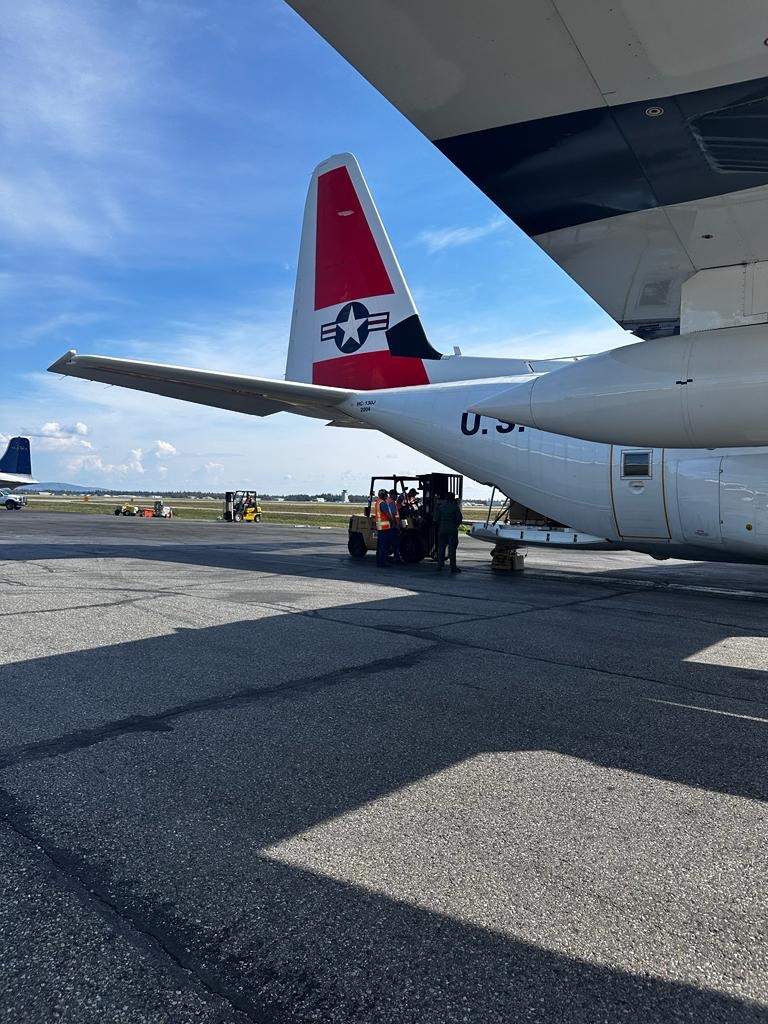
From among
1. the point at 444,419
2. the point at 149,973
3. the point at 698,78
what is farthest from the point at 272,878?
the point at 444,419

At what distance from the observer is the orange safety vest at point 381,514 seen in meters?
13.4

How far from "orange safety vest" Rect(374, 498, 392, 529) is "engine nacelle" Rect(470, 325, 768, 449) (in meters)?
7.99

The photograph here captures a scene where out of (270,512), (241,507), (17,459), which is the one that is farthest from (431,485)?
(17,459)

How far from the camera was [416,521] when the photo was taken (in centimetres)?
1500

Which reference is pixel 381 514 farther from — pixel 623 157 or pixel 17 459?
pixel 17 459

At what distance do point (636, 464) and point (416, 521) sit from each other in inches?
232

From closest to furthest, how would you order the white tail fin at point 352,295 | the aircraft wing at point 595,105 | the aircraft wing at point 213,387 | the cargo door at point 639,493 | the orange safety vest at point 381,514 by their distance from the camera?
the aircraft wing at point 595,105
the cargo door at point 639,493
the aircraft wing at point 213,387
the orange safety vest at point 381,514
the white tail fin at point 352,295

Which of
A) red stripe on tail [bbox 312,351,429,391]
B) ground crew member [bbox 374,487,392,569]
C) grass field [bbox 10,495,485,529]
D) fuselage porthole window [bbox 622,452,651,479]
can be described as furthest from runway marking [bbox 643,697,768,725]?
grass field [bbox 10,495,485,529]

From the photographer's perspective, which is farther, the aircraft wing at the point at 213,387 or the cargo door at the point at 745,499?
the aircraft wing at the point at 213,387

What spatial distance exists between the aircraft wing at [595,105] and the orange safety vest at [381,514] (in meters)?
8.90

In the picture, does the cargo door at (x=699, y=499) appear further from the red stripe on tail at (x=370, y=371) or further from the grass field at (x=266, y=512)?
the grass field at (x=266, y=512)

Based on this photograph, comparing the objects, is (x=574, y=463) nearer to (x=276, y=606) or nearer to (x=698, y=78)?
(x=276, y=606)

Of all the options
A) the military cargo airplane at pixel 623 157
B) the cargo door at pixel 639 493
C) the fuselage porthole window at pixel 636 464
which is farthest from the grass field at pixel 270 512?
the military cargo airplane at pixel 623 157

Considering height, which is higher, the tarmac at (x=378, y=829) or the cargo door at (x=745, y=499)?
the cargo door at (x=745, y=499)
